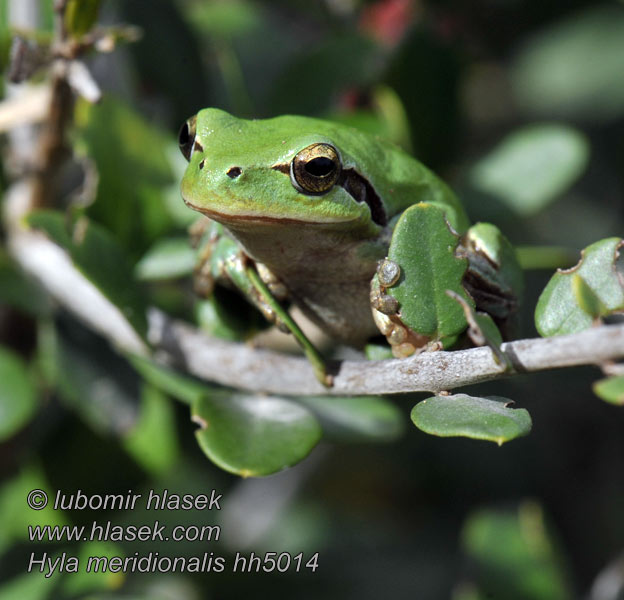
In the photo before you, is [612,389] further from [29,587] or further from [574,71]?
[574,71]

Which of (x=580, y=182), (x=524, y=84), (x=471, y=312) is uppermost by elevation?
(x=471, y=312)

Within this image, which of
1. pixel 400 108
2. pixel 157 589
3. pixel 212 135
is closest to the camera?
pixel 212 135

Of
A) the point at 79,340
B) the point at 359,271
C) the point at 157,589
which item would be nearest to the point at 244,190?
the point at 359,271

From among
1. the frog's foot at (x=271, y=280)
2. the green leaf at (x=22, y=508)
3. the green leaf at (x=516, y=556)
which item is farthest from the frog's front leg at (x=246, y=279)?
the green leaf at (x=516, y=556)

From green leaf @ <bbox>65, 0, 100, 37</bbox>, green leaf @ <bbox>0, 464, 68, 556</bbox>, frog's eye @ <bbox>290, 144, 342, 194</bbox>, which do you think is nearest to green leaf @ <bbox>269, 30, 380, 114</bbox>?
green leaf @ <bbox>65, 0, 100, 37</bbox>

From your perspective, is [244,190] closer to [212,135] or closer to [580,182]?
[212,135]

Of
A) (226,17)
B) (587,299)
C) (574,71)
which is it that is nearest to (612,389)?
(587,299)
